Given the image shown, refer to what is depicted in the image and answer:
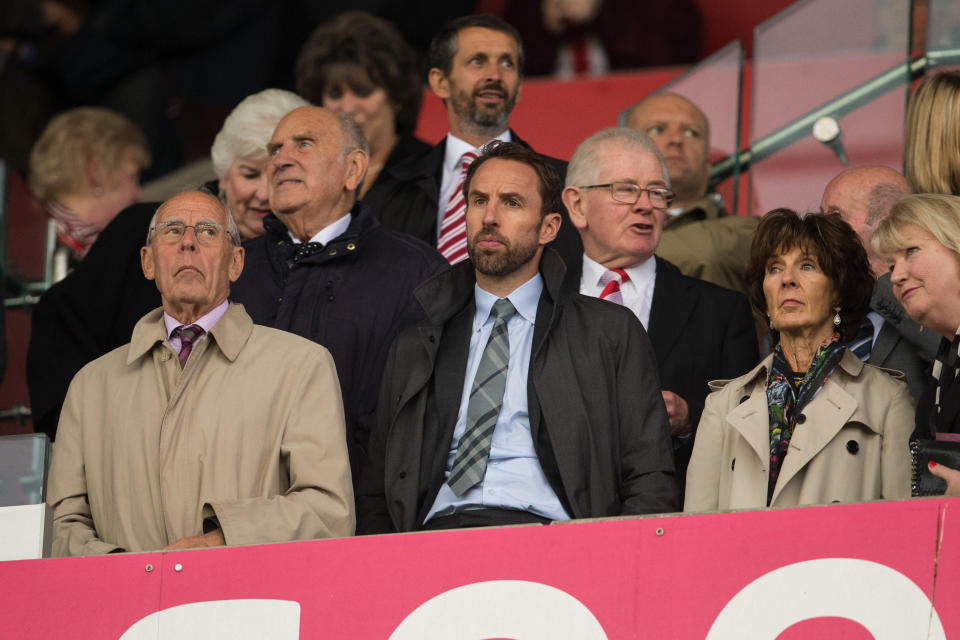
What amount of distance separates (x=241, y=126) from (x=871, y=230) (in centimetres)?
235

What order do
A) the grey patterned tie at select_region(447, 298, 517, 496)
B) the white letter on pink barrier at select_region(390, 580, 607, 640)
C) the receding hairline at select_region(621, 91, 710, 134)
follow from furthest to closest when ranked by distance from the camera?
the receding hairline at select_region(621, 91, 710, 134) < the grey patterned tie at select_region(447, 298, 517, 496) < the white letter on pink barrier at select_region(390, 580, 607, 640)

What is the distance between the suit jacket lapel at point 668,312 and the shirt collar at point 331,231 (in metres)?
1.03

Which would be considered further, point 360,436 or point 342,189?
point 342,189

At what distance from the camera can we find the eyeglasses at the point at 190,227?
5277 mm

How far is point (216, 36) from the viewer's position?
948 cm

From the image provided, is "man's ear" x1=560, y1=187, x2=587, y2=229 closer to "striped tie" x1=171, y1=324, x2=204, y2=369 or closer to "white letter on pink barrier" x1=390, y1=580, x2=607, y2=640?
"striped tie" x1=171, y1=324, x2=204, y2=369

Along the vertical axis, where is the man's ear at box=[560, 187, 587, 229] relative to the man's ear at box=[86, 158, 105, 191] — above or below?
below

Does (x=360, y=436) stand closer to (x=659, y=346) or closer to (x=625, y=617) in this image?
(x=659, y=346)

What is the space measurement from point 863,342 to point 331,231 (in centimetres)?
173

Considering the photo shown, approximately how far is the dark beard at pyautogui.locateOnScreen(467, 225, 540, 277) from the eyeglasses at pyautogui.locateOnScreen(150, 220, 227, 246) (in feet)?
2.44

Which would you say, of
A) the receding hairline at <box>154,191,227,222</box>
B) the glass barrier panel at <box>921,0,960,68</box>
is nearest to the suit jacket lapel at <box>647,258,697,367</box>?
the receding hairline at <box>154,191,227,222</box>

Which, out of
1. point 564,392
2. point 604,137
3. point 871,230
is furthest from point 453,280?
point 871,230

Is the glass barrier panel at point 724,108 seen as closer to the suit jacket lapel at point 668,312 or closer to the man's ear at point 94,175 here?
the suit jacket lapel at point 668,312

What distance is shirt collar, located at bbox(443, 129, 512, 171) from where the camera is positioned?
22.0 feet
